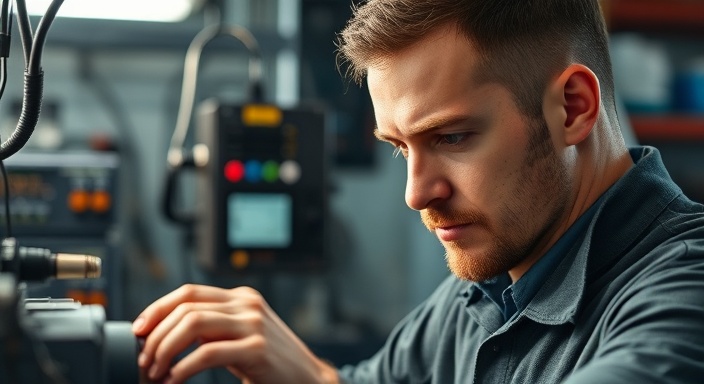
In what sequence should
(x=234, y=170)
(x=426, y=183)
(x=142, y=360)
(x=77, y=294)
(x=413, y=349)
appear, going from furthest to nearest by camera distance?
(x=234, y=170)
(x=77, y=294)
(x=413, y=349)
(x=426, y=183)
(x=142, y=360)

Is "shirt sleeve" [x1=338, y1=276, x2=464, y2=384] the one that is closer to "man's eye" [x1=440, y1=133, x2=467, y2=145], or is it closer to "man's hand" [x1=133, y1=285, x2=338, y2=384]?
"man's hand" [x1=133, y1=285, x2=338, y2=384]

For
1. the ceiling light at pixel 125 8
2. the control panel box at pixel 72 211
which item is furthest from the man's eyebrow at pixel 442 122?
the ceiling light at pixel 125 8

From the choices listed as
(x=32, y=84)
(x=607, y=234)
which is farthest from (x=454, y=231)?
(x=32, y=84)

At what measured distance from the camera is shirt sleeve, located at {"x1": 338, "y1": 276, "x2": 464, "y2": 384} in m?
1.19

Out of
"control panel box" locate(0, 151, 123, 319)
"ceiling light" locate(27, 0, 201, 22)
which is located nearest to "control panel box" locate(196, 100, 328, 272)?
"control panel box" locate(0, 151, 123, 319)

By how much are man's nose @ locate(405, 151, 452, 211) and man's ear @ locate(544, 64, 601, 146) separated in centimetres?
14

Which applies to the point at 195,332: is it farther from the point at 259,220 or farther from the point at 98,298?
the point at 259,220

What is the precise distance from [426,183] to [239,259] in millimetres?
1313

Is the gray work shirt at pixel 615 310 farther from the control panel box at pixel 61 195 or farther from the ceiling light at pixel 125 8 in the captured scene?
the ceiling light at pixel 125 8

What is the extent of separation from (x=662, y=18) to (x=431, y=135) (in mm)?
2291

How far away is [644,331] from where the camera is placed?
76cm

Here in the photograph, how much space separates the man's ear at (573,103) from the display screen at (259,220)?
1.32 metres

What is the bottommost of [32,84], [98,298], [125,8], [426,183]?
[98,298]

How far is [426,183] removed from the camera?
0.97 metres
